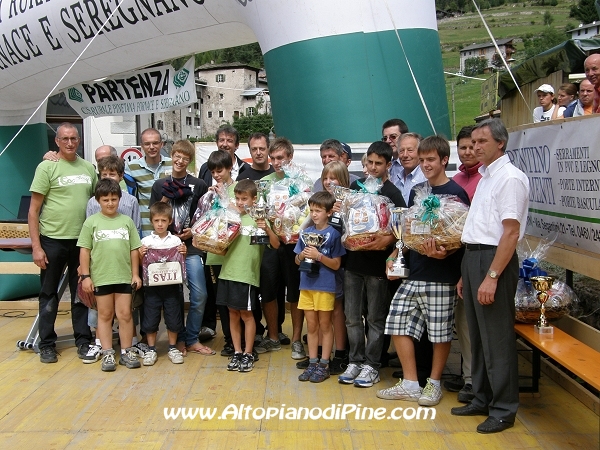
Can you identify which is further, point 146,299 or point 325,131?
point 325,131

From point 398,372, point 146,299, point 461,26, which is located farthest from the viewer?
point 461,26

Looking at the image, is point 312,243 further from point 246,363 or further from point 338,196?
point 246,363

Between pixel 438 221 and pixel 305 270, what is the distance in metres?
1.13

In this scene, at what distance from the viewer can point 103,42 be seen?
7.30 meters

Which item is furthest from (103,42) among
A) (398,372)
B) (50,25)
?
(398,372)

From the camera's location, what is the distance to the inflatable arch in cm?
581

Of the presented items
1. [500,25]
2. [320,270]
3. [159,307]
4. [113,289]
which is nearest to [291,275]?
[320,270]

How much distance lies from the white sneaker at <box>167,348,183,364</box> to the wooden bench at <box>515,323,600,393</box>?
2524 mm

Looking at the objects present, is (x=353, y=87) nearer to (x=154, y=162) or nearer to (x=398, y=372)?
(x=154, y=162)

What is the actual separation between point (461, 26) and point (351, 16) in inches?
4071

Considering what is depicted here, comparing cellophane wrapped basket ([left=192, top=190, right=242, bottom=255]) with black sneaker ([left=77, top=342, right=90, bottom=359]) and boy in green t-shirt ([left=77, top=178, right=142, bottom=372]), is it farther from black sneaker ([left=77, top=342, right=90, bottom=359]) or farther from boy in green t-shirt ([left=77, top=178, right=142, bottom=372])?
black sneaker ([left=77, top=342, right=90, bottom=359])

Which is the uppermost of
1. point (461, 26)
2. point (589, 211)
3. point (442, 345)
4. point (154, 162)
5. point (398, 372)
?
point (461, 26)

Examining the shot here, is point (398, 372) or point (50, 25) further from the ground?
point (50, 25)

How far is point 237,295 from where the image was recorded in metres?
5.17
